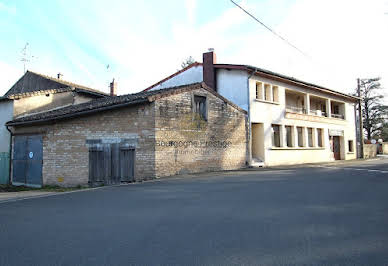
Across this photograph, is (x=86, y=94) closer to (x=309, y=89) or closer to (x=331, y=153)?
(x=309, y=89)

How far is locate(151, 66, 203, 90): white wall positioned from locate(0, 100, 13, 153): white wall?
1101cm

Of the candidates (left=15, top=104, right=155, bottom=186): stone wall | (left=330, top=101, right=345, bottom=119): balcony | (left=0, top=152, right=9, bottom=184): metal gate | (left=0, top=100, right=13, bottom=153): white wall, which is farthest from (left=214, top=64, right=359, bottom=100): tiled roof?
(left=0, top=152, right=9, bottom=184): metal gate

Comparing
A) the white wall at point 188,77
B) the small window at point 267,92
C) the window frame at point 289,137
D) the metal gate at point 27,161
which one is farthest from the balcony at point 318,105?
the metal gate at point 27,161

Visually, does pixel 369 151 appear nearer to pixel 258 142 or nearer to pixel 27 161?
pixel 258 142

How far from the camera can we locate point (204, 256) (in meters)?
3.51

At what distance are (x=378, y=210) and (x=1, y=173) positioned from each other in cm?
1813

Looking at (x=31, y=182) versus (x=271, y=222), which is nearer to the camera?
(x=271, y=222)

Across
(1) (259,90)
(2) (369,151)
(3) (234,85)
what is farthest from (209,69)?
(2) (369,151)

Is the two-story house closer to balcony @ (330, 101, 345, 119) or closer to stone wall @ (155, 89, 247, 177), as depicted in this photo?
balcony @ (330, 101, 345, 119)

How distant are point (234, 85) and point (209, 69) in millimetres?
2202

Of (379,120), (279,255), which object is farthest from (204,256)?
(379,120)

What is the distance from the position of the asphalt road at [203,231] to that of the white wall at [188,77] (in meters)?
14.4

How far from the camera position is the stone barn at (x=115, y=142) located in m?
13.1

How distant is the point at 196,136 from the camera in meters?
14.8
